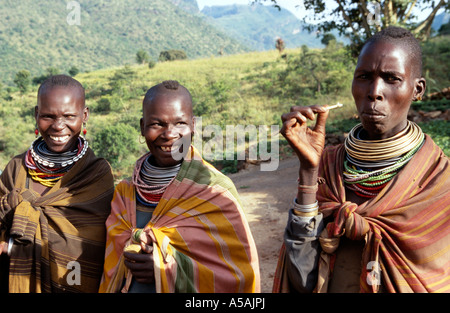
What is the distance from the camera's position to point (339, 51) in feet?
72.2

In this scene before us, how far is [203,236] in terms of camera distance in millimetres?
2197

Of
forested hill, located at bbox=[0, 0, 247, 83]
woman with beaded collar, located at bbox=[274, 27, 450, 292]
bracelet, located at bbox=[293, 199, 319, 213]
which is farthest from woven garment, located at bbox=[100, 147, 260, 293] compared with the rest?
forested hill, located at bbox=[0, 0, 247, 83]

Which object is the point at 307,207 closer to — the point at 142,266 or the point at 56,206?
the point at 142,266

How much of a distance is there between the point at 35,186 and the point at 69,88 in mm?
667

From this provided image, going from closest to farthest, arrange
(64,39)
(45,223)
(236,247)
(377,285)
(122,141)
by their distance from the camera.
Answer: (377,285)
(236,247)
(45,223)
(122,141)
(64,39)

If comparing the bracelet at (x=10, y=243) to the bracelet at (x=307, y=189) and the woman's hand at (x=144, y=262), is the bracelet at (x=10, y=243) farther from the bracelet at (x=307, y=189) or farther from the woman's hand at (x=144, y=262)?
the bracelet at (x=307, y=189)

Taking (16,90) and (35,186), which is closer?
(35,186)

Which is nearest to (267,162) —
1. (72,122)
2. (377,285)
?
(72,122)

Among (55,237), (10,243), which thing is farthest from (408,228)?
(10,243)

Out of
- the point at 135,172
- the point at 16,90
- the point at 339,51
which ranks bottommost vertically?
the point at 16,90

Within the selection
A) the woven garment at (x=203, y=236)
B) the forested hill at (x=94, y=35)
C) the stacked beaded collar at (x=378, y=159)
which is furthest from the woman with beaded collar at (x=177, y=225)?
the forested hill at (x=94, y=35)

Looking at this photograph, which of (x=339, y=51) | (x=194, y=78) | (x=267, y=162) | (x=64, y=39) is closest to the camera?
(x=267, y=162)

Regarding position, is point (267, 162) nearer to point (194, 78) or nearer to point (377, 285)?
point (377, 285)

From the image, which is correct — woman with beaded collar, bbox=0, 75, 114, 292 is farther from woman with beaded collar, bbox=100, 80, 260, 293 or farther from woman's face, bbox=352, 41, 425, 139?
woman's face, bbox=352, 41, 425, 139
